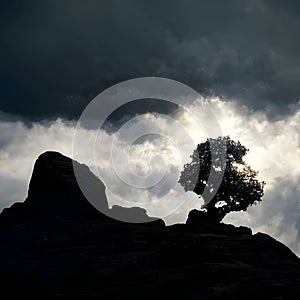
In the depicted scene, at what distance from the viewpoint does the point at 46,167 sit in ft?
216

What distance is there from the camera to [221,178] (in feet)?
247

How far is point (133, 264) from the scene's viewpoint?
34438mm

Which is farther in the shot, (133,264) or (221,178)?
(221,178)

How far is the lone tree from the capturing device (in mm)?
74250

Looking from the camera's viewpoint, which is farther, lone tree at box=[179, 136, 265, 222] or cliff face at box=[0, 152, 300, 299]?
lone tree at box=[179, 136, 265, 222]

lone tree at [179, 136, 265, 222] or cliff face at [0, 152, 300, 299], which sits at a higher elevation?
lone tree at [179, 136, 265, 222]

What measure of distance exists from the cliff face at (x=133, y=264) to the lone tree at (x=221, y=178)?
50.4 feet

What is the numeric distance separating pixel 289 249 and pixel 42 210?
34689mm

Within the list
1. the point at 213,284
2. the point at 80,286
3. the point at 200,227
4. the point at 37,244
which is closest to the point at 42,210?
the point at 37,244

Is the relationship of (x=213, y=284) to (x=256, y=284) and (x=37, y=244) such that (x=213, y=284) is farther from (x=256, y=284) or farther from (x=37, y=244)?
(x=37, y=244)

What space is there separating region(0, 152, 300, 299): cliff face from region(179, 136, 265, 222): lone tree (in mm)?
15348

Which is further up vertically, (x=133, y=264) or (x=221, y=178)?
(x=221, y=178)

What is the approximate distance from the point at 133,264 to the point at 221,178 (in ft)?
143

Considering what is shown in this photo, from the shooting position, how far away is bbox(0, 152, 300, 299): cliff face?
2777cm
